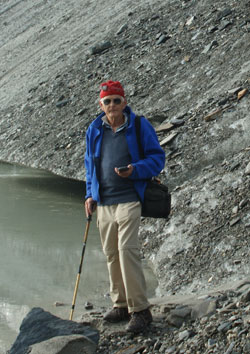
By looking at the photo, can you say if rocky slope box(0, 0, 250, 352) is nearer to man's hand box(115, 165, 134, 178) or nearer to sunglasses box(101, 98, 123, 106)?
man's hand box(115, 165, 134, 178)

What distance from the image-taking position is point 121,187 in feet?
17.6

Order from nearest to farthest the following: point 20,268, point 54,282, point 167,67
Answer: point 54,282 < point 20,268 < point 167,67

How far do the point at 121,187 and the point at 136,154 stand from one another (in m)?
0.29

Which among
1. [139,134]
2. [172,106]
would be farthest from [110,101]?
[172,106]

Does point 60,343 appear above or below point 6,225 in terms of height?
above

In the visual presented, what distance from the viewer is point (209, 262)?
8.01 m

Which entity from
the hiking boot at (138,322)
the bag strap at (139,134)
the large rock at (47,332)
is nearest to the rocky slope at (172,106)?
the hiking boot at (138,322)

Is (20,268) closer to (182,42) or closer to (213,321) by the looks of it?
(213,321)

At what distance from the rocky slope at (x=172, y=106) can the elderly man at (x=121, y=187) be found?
7.36 ft

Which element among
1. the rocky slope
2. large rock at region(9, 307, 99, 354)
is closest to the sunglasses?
large rock at region(9, 307, 99, 354)

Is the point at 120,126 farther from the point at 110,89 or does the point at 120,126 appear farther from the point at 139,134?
the point at 110,89

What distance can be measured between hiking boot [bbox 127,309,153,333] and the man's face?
155 cm

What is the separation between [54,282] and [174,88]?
6.15 metres

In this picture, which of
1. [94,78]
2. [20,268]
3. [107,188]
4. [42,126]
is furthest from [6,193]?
[107,188]
